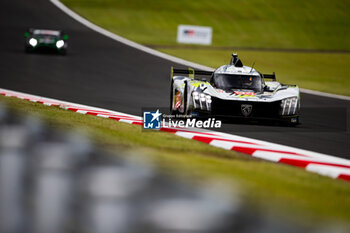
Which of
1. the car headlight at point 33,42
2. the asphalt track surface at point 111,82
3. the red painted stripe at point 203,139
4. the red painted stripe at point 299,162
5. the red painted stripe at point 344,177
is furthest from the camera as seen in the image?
the car headlight at point 33,42

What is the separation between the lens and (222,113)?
11.7 meters

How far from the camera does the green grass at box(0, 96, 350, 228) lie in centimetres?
546

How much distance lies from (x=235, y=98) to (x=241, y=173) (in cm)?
499

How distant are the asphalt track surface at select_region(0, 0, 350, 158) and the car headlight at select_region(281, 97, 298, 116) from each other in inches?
12.1

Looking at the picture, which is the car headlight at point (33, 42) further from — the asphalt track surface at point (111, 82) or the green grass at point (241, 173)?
the green grass at point (241, 173)

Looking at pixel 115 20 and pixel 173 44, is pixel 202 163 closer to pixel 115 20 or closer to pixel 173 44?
pixel 173 44

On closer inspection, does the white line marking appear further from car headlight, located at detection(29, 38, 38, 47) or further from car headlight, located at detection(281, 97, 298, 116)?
car headlight, located at detection(281, 97, 298, 116)

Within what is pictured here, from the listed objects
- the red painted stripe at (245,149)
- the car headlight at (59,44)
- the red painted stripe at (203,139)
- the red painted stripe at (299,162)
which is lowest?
the red painted stripe at (299,162)

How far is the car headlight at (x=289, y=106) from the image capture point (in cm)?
1188

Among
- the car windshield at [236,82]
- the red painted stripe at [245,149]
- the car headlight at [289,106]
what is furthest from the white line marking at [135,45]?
the red painted stripe at [245,149]

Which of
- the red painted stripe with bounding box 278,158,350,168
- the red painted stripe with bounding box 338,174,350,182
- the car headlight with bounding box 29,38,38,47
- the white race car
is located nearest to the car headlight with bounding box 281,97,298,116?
the white race car

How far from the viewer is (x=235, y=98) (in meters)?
11.7

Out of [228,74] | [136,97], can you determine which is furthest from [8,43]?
[228,74]

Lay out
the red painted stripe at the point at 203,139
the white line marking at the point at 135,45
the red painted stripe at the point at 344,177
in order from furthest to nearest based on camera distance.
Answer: the white line marking at the point at 135,45
the red painted stripe at the point at 203,139
the red painted stripe at the point at 344,177
